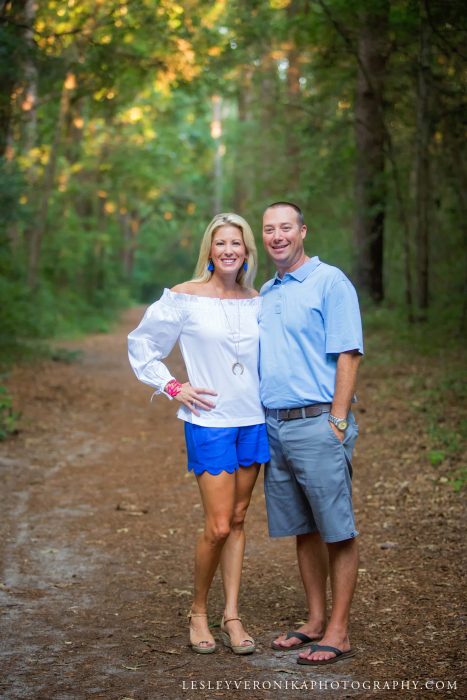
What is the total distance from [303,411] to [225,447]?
1.48 ft

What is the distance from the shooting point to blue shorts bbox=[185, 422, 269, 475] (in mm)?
4418

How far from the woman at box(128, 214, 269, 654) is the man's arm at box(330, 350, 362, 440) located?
43 cm

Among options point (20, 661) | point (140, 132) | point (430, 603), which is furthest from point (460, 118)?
point (140, 132)

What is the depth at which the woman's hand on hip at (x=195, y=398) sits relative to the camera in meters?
4.43

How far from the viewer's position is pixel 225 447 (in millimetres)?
4430

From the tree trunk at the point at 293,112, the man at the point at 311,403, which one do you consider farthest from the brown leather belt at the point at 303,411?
the tree trunk at the point at 293,112

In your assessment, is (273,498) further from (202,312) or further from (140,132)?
(140,132)

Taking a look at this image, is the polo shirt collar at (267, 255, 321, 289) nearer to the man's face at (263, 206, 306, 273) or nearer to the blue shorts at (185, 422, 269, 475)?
the man's face at (263, 206, 306, 273)

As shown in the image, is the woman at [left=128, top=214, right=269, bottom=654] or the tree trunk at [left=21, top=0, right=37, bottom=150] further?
the tree trunk at [left=21, top=0, right=37, bottom=150]

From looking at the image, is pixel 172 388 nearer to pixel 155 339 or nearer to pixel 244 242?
pixel 155 339

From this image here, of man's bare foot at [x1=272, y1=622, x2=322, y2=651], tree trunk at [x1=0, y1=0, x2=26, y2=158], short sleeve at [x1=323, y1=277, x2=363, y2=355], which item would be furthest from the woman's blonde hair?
tree trunk at [x1=0, y1=0, x2=26, y2=158]

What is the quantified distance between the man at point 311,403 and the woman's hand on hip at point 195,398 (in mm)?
286

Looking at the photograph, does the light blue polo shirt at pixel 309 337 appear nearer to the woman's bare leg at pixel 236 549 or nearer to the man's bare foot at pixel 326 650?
the woman's bare leg at pixel 236 549

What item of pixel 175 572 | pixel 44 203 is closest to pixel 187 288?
pixel 175 572
